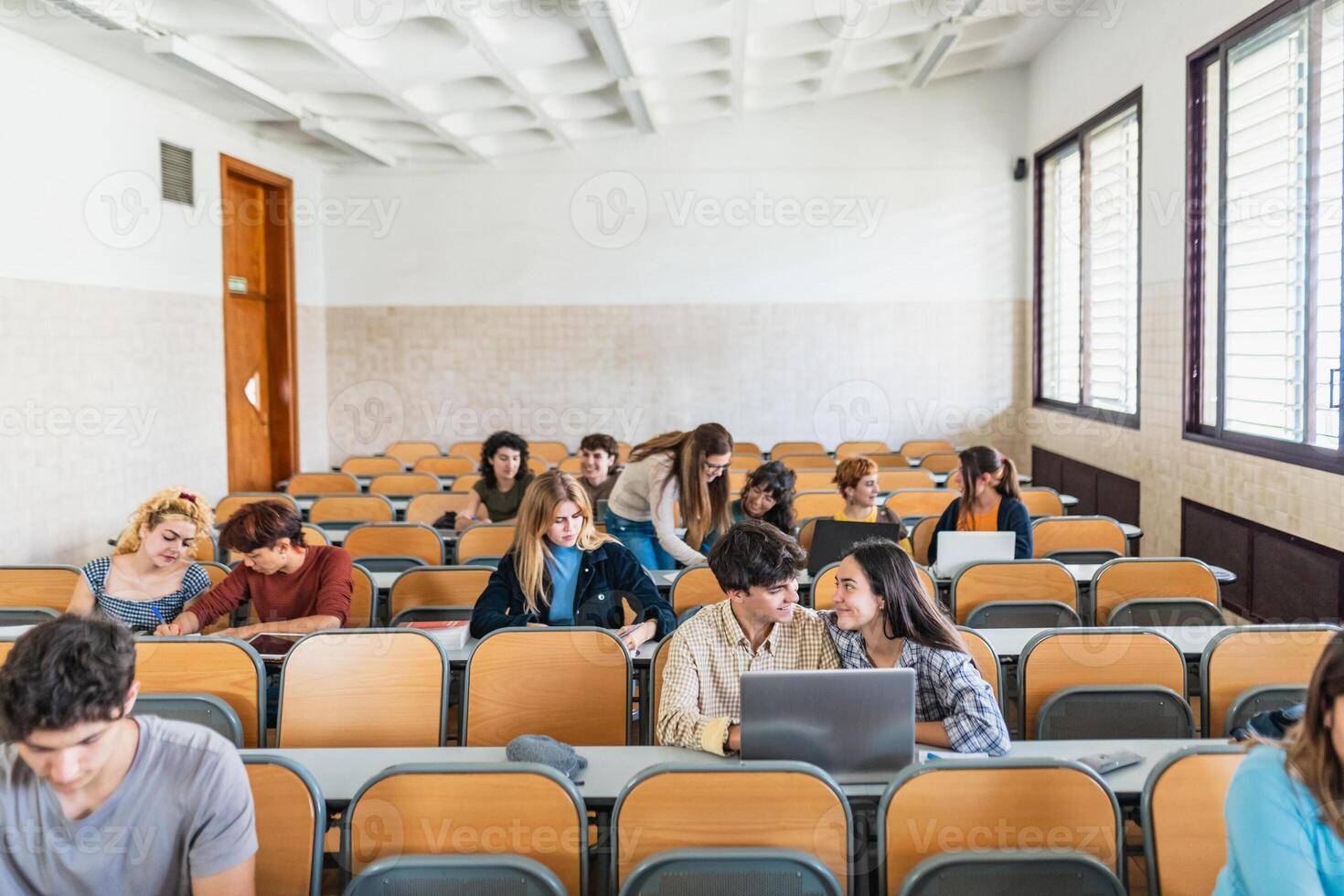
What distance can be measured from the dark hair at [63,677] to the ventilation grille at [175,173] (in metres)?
7.09

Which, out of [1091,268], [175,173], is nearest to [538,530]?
[175,173]

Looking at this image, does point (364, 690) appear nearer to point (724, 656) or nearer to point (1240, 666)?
point (724, 656)

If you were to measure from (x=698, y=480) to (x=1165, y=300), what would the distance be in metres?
4.19

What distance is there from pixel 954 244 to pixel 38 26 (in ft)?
26.4

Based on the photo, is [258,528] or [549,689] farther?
[258,528]

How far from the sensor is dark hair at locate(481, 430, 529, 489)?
6.88m

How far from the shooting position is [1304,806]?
1984 millimetres

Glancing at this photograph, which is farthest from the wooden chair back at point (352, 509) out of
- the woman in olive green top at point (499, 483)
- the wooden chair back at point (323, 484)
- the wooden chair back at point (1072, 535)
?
the wooden chair back at point (1072, 535)

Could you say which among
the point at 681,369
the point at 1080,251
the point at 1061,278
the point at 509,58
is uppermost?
the point at 509,58

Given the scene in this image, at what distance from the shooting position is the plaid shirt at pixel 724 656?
3.28 metres

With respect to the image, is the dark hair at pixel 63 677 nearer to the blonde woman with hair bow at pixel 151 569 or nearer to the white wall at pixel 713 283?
the blonde woman with hair bow at pixel 151 569

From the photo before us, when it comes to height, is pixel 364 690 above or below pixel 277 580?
below

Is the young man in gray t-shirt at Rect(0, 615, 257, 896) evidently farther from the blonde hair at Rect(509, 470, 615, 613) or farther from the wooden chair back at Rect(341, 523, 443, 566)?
the wooden chair back at Rect(341, 523, 443, 566)

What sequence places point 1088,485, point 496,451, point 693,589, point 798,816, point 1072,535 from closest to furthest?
point 798,816 → point 693,589 → point 1072,535 → point 496,451 → point 1088,485
